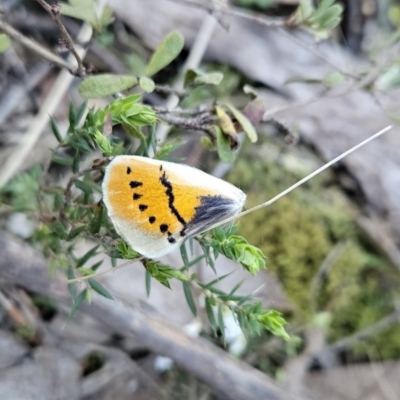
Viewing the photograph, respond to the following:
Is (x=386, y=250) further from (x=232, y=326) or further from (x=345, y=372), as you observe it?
(x=232, y=326)

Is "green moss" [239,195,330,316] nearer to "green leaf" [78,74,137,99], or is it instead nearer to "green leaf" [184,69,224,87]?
"green leaf" [184,69,224,87]

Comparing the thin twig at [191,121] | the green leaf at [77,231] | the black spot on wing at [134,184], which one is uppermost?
the black spot on wing at [134,184]

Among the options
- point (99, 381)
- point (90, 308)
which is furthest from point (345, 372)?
point (90, 308)

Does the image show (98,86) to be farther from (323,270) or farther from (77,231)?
(323,270)

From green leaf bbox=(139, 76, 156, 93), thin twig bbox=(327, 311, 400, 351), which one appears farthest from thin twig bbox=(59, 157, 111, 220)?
thin twig bbox=(327, 311, 400, 351)

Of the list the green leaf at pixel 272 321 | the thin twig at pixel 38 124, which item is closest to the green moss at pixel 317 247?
the thin twig at pixel 38 124

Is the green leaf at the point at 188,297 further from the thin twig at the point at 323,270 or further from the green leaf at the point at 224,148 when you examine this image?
the thin twig at the point at 323,270

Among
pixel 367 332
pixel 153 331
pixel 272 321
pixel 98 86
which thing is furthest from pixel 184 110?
pixel 367 332
